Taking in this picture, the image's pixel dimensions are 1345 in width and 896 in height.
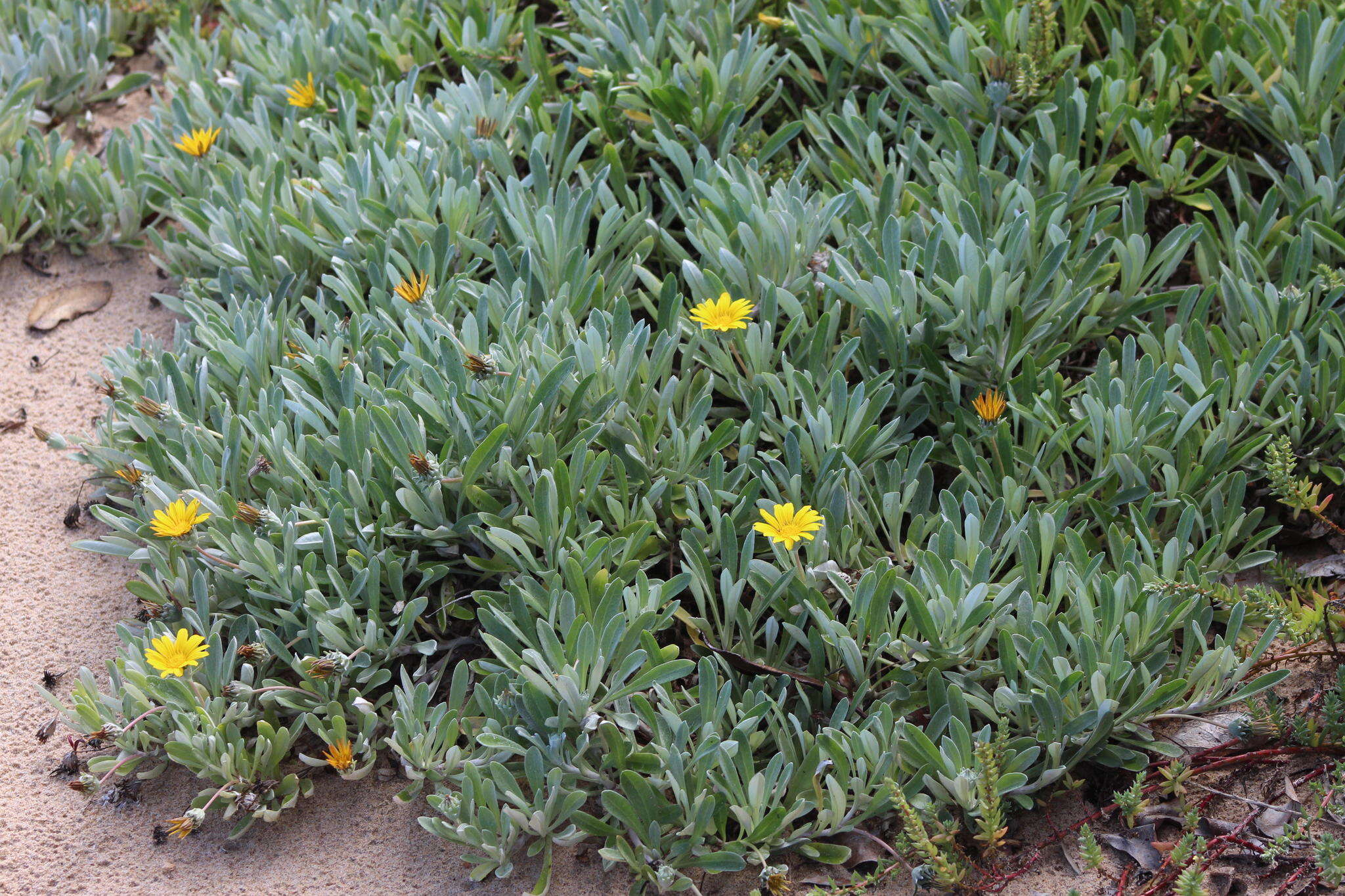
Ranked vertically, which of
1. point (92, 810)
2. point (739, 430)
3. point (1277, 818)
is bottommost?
point (92, 810)

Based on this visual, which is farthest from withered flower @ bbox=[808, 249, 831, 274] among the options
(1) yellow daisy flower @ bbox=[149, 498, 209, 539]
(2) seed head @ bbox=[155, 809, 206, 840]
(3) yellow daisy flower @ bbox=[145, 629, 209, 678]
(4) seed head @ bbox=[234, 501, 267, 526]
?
(2) seed head @ bbox=[155, 809, 206, 840]

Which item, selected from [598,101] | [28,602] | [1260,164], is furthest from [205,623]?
[1260,164]

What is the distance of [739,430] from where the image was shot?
2.62 meters

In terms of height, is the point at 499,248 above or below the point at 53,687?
above

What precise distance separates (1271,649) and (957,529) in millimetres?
719

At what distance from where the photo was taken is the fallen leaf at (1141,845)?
2.12 meters

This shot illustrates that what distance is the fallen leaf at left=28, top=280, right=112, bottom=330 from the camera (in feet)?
11.4

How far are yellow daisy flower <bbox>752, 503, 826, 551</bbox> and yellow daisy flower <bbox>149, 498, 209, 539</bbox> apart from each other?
3.87 feet

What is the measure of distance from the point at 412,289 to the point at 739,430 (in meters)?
0.84

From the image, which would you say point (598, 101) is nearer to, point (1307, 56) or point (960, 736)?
point (1307, 56)

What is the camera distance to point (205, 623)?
2.46 m

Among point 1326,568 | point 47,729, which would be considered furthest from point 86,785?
point 1326,568

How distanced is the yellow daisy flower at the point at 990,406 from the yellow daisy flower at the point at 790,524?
1.62 feet

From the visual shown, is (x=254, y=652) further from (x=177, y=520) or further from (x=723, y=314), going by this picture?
(x=723, y=314)
